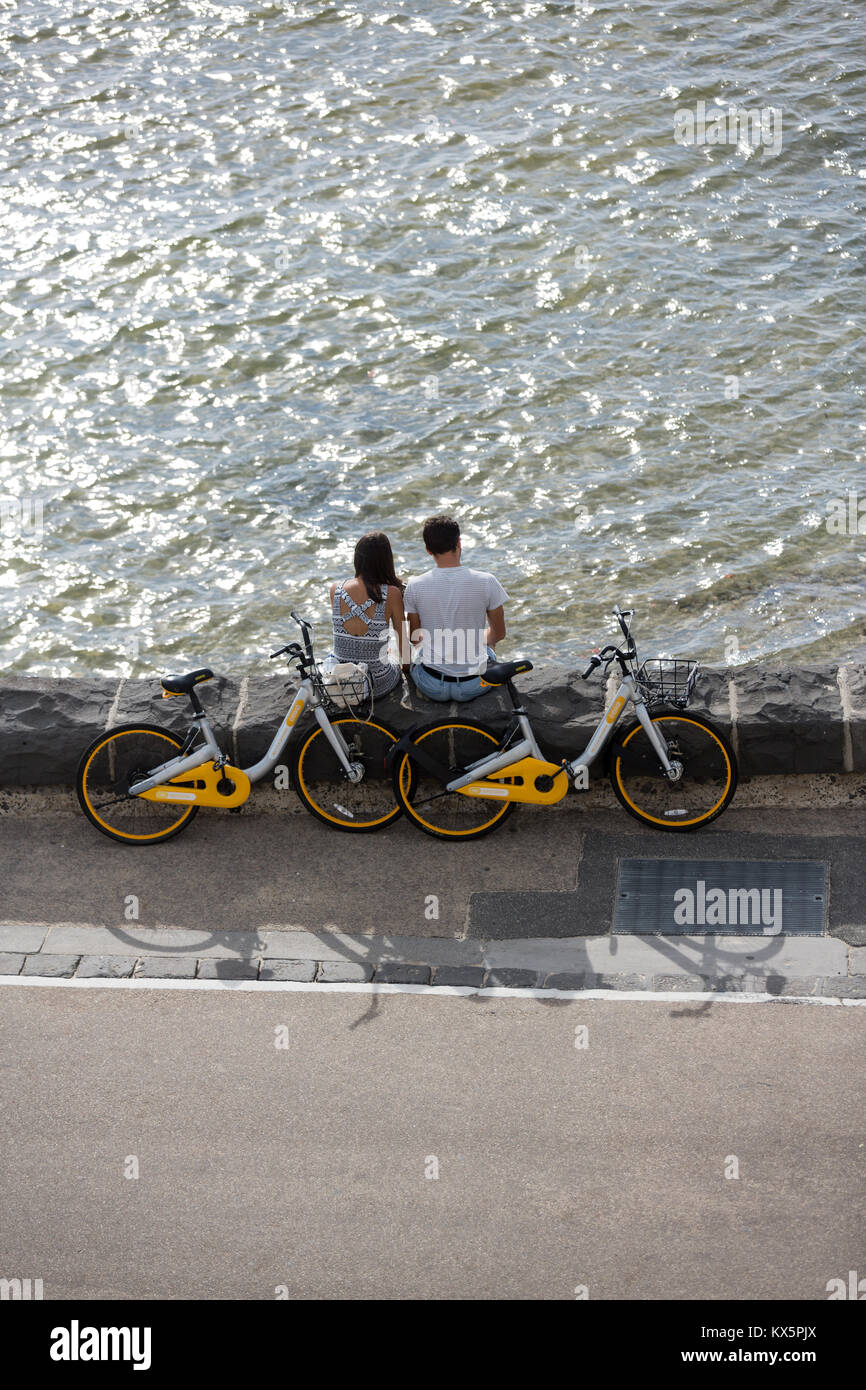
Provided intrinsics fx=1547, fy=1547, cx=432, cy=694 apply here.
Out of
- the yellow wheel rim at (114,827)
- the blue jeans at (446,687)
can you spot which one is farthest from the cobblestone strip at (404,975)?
the blue jeans at (446,687)

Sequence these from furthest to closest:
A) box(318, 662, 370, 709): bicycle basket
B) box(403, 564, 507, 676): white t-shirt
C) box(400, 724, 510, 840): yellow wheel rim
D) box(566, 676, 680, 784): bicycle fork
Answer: box(403, 564, 507, 676): white t-shirt, box(318, 662, 370, 709): bicycle basket, box(400, 724, 510, 840): yellow wheel rim, box(566, 676, 680, 784): bicycle fork

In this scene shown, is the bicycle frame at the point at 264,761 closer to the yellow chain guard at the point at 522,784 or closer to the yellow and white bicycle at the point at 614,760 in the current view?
the yellow and white bicycle at the point at 614,760

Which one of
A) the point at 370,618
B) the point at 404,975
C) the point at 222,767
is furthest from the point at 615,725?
the point at 222,767

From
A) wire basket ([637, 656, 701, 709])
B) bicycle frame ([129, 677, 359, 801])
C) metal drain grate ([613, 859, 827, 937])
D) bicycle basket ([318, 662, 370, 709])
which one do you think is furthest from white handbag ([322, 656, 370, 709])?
metal drain grate ([613, 859, 827, 937])

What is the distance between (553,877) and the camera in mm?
8398

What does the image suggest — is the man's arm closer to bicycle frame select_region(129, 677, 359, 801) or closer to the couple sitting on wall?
the couple sitting on wall

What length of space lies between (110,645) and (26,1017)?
20.8 feet

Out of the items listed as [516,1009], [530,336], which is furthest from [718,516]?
[516,1009]

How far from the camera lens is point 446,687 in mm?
8969

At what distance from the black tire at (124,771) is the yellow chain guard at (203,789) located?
0.46 ft

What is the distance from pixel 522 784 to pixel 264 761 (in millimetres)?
1479

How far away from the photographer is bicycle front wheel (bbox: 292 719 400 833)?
8828mm

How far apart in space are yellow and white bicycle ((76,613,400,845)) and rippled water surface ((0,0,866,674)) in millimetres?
4097

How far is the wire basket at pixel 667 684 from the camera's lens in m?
8.47
